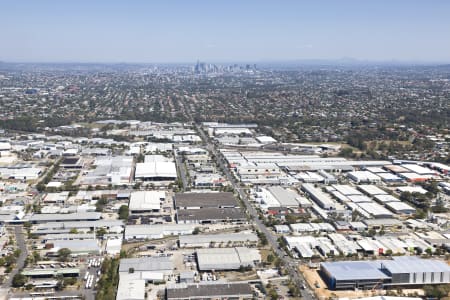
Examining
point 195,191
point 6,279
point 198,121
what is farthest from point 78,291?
point 198,121

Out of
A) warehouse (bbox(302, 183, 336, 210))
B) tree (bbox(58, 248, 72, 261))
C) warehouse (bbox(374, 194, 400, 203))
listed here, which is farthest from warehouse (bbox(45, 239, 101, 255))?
warehouse (bbox(374, 194, 400, 203))

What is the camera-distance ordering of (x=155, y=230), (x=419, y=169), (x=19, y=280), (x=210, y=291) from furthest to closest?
(x=419, y=169) → (x=155, y=230) → (x=19, y=280) → (x=210, y=291)

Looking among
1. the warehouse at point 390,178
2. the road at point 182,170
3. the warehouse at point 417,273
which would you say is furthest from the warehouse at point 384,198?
the road at point 182,170

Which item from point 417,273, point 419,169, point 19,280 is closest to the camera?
point 19,280

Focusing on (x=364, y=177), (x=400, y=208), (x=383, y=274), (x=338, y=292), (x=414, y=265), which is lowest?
(x=338, y=292)

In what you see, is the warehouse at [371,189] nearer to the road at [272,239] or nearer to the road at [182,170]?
the road at [272,239]

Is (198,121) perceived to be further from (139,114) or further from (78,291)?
(78,291)

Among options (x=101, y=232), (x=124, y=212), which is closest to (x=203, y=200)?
(x=124, y=212)

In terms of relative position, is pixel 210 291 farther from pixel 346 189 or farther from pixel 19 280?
pixel 346 189

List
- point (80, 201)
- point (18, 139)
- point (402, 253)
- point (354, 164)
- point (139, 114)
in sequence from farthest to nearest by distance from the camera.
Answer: point (139, 114) < point (18, 139) < point (354, 164) < point (80, 201) < point (402, 253)
